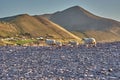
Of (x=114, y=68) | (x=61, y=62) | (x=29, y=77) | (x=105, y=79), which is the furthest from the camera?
(x=61, y=62)

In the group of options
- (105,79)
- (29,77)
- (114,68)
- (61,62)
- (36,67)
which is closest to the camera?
(105,79)

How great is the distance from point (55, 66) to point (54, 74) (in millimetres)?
3665

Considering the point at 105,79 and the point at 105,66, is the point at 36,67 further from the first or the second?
the point at 105,79

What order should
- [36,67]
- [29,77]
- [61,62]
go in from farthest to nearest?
[61,62] < [36,67] < [29,77]

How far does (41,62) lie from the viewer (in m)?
30.7

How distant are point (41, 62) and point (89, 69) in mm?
6726

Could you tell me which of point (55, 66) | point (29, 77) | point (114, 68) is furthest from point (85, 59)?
point (29, 77)

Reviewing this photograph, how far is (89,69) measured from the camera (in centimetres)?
2495

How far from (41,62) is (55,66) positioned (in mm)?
3368

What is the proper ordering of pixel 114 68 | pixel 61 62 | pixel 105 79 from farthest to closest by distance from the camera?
pixel 61 62
pixel 114 68
pixel 105 79

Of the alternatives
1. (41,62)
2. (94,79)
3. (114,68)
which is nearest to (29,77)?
(94,79)

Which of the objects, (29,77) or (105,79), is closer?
(105,79)

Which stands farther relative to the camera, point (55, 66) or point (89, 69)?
point (55, 66)

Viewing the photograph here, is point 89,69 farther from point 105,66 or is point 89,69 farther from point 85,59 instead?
point 85,59
